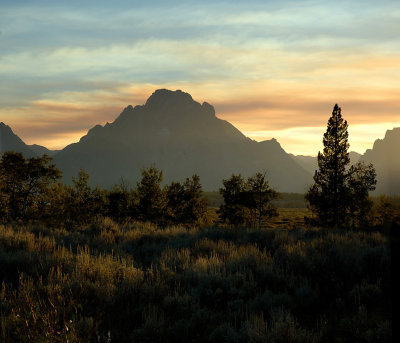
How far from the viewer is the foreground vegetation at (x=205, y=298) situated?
18.5ft

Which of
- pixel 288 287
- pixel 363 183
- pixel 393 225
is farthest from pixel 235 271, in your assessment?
pixel 363 183

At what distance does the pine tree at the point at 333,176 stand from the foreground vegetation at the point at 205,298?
107 feet

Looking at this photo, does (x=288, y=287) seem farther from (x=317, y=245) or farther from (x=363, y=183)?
(x=363, y=183)

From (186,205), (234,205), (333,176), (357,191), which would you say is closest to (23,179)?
(186,205)

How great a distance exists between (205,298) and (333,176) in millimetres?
38534

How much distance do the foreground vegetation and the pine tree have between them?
32.7 meters

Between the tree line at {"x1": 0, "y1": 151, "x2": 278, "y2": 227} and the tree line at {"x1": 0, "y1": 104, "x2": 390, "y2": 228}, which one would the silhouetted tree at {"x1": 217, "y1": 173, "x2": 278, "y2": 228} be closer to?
the tree line at {"x1": 0, "y1": 151, "x2": 278, "y2": 227}

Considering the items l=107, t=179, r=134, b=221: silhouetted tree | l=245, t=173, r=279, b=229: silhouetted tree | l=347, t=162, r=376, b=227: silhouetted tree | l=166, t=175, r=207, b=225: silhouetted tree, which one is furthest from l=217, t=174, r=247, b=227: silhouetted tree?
l=347, t=162, r=376, b=227: silhouetted tree

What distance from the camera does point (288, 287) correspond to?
26.8 ft

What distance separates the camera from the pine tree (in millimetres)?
42219

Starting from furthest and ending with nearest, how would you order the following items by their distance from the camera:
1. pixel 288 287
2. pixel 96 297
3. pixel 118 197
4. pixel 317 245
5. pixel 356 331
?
pixel 118 197 → pixel 317 245 → pixel 288 287 → pixel 96 297 → pixel 356 331

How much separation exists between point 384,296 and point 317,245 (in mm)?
3916

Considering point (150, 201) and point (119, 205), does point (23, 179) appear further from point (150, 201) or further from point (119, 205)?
point (150, 201)

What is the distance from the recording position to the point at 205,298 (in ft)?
24.3
